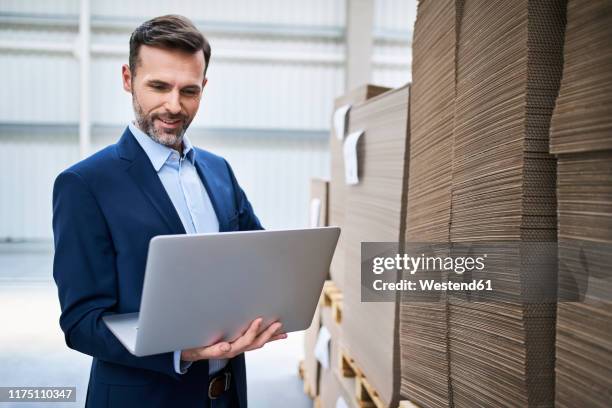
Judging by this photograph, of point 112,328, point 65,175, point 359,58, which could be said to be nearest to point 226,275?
point 112,328

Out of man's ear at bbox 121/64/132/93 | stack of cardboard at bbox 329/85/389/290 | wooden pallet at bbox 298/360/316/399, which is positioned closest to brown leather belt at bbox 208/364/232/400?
man's ear at bbox 121/64/132/93

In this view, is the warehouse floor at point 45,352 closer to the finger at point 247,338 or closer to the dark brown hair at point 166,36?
the finger at point 247,338

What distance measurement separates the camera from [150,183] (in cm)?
136

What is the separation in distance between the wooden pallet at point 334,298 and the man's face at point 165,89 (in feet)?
4.06

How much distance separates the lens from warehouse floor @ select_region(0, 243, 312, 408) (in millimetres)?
3475

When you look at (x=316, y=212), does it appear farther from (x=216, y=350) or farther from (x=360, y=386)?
(x=216, y=350)

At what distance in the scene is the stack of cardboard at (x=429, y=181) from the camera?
1.27 m

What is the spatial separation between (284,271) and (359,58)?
5120 millimetres

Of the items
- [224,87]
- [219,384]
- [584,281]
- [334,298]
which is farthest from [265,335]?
[224,87]

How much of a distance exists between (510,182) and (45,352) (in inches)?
157

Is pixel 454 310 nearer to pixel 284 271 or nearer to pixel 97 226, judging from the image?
pixel 284 271

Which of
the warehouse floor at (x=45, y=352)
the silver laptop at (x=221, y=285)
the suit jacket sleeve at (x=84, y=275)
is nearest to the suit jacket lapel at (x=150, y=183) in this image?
the suit jacket sleeve at (x=84, y=275)

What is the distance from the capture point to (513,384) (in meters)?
0.98

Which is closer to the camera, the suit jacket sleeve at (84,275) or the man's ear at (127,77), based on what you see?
the suit jacket sleeve at (84,275)
